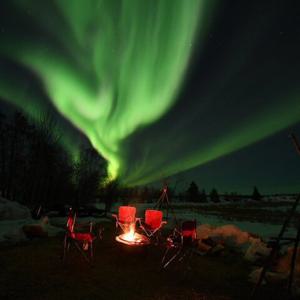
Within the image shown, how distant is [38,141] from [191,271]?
1780 centimetres

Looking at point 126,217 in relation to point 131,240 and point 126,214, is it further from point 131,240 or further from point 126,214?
point 131,240

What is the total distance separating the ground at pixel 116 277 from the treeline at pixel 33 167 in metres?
14.8

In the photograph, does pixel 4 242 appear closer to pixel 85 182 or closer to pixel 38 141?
pixel 38 141

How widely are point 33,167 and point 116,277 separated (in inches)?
728

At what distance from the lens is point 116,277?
591 centimetres

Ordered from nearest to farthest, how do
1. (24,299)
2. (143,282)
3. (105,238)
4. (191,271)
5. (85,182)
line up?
(24,299), (143,282), (191,271), (105,238), (85,182)

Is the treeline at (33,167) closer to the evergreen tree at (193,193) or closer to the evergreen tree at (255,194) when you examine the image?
the evergreen tree at (193,193)

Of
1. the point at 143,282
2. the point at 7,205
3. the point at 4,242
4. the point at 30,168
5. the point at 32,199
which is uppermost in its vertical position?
the point at 30,168

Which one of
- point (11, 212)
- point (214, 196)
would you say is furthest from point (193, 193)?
point (11, 212)

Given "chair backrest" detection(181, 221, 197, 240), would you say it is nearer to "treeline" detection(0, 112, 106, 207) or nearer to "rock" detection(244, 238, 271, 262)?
"rock" detection(244, 238, 271, 262)

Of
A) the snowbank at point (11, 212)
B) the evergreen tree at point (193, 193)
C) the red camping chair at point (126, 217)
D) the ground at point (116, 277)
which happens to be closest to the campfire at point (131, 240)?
the ground at point (116, 277)

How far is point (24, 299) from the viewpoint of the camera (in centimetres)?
440

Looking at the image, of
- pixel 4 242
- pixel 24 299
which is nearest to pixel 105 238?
pixel 4 242

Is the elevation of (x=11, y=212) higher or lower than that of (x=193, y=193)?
lower
